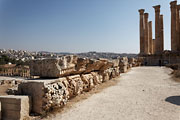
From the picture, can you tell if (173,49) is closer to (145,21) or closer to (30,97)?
(145,21)

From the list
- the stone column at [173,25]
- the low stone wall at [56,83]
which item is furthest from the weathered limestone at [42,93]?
the stone column at [173,25]

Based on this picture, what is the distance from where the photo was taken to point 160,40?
28.0m

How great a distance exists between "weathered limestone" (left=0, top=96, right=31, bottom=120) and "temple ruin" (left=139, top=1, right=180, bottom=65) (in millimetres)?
27437

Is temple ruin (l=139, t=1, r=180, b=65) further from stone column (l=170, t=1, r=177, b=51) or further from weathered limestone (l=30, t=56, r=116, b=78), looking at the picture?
weathered limestone (l=30, t=56, r=116, b=78)

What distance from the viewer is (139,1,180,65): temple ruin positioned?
25750 millimetres

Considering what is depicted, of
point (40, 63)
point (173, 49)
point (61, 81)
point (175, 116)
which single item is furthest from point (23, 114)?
point (173, 49)

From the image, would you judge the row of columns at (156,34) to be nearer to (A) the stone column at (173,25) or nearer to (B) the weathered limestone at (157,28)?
(B) the weathered limestone at (157,28)

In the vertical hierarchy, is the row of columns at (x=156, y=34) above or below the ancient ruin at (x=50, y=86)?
above

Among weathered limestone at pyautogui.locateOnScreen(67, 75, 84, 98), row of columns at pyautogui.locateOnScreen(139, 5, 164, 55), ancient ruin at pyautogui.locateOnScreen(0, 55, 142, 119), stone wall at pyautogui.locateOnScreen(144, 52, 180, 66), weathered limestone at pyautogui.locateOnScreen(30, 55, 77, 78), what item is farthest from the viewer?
row of columns at pyautogui.locateOnScreen(139, 5, 164, 55)

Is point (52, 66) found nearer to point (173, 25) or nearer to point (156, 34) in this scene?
point (173, 25)

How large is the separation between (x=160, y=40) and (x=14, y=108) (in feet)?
98.0

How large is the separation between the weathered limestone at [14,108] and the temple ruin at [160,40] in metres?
27.4

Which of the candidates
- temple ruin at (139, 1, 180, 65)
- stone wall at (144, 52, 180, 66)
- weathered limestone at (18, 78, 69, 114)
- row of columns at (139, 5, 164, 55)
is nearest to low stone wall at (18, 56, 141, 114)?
weathered limestone at (18, 78, 69, 114)

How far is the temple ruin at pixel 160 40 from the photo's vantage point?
2575 centimetres
